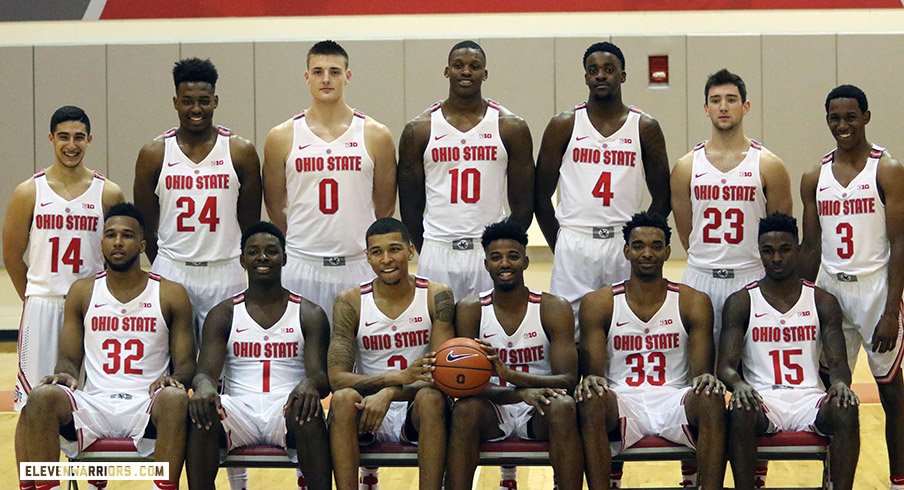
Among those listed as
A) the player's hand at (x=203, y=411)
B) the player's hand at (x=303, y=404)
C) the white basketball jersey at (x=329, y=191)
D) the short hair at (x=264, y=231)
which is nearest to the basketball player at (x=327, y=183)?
the white basketball jersey at (x=329, y=191)

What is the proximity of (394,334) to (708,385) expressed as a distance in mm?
1293

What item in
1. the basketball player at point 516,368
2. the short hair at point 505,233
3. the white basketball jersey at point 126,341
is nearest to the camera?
the basketball player at point 516,368

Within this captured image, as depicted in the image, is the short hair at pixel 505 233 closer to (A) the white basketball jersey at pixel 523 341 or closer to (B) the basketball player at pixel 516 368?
(B) the basketball player at pixel 516 368

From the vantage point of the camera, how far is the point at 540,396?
167 inches

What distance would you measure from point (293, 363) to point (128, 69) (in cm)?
590

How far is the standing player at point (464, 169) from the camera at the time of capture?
16.4ft

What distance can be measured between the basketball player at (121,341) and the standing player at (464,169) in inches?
46.7

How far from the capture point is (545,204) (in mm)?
5211

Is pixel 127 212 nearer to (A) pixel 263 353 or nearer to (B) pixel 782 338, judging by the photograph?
(A) pixel 263 353

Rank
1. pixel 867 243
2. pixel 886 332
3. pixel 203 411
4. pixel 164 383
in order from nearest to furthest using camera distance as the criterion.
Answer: pixel 203 411, pixel 164 383, pixel 886 332, pixel 867 243

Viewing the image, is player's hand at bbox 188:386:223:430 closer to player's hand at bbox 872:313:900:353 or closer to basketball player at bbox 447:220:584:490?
basketball player at bbox 447:220:584:490

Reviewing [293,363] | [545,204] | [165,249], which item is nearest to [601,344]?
[545,204]

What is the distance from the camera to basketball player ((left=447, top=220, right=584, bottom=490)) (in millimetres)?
4168

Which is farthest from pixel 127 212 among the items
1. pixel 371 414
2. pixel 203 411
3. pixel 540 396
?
pixel 540 396
